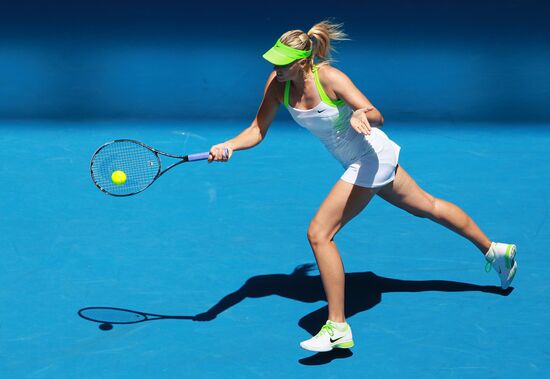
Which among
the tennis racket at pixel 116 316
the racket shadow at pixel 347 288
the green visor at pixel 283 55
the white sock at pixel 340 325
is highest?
the green visor at pixel 283 55

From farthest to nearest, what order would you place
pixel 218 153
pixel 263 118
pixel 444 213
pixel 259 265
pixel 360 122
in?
pixel 259 265, pixel 444 213, pixel 263 118, pixel 218 153, pixel 360 122

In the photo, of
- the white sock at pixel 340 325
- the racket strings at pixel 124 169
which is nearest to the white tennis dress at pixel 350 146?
the white sock at pixel 340 325

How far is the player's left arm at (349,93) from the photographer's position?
5.06 m

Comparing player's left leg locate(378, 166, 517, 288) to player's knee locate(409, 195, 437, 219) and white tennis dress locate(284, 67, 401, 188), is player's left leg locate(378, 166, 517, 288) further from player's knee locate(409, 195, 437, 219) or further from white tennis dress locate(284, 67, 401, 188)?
white tennis dress locate(284, 67, 401, 188)

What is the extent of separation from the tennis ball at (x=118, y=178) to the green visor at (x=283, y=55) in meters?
1.12

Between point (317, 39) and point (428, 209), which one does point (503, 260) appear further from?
point (317, 39)

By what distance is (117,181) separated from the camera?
5.71m

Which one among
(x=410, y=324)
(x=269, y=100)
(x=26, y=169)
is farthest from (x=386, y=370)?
(x=26, y=169)

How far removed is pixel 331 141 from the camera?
17.6 ft

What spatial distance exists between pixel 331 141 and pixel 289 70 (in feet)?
1.44

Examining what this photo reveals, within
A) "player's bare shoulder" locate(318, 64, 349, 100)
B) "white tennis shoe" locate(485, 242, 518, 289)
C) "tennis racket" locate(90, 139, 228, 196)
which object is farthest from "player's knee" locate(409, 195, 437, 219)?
"tennis racket" locate(90, 139, 228, 196)

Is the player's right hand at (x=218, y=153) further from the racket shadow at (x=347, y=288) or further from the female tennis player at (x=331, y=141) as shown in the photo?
the racket shadow at (x=347, y=288)

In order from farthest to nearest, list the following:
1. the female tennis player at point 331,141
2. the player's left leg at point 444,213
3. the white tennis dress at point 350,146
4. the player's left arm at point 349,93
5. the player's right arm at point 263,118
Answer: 1. the player's left leg at point 444,213
2. the player's right arm at point 263,118
3. the white tennis dress at point 350,146
4. the female tennis player at point 331,141
5. the player's left arm at point 349,93

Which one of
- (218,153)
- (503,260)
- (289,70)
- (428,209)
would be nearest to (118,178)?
(218,153)
